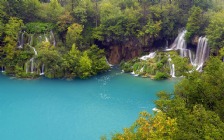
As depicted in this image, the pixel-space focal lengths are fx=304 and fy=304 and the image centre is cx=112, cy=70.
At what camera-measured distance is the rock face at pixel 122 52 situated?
3869cm

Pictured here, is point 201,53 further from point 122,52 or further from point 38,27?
point 38,27

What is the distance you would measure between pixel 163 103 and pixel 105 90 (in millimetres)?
15727

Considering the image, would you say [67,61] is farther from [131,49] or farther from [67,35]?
[131,49]

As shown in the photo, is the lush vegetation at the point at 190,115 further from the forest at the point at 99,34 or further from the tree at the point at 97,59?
the tree at the point at 97,59

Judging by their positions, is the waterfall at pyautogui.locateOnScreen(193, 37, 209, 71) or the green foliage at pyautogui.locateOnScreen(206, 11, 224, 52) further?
the waterfall at pyautogui.locateOnScreen(193, 37, 209, 71)

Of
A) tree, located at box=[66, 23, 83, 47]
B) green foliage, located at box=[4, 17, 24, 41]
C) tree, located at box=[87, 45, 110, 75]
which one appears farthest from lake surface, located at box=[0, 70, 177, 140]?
tree, located at box=[66, 23, 83, 47]

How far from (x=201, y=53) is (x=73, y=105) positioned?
1667 cm

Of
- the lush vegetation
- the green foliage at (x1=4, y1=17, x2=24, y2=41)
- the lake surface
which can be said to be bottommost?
the lake surface

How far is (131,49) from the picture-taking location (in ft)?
127

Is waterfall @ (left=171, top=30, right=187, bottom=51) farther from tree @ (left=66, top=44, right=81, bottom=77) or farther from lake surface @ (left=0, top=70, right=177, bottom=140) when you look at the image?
tree @ (left=66, top=44, right=81, bottom=77)

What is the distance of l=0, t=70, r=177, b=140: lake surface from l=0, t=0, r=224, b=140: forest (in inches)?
75.4

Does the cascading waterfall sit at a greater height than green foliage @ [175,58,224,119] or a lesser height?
greater

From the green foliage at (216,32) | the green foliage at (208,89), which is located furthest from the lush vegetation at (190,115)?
the green foliage at (216,32)

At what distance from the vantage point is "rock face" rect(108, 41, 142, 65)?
3869 cm
